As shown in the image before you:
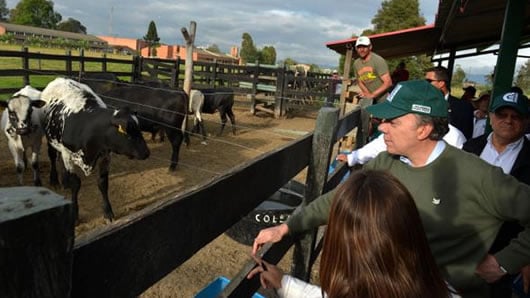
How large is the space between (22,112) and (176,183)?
8.07 ft

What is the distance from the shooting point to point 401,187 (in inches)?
46.9

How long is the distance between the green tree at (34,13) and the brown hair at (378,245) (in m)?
126

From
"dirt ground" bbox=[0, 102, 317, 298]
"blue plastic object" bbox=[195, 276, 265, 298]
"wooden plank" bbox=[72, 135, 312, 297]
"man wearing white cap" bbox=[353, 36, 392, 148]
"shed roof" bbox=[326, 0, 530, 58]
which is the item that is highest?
"shed roof" bbox=[326, 0, 530, 58]

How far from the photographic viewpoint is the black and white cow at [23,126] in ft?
18.6

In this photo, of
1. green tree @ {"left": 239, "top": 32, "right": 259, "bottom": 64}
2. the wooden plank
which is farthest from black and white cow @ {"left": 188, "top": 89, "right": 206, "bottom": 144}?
green tree @ {"left": 239, "top": 32, "right": 259, "bottom": 64}

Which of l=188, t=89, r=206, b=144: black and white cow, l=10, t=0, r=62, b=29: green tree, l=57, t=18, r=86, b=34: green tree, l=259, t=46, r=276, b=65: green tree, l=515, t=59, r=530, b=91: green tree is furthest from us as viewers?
l=57, t=18, r=86, b=34: green tree

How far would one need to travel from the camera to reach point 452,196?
5.51 feet

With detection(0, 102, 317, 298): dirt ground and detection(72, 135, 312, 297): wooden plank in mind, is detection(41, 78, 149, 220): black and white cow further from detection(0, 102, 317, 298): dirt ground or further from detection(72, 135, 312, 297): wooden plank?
detection(72, 135, 312, 297): wooden plank

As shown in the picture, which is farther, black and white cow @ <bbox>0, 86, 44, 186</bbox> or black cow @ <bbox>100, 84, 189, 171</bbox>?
black cow @ <bbox>100, 84, 189, 171</bbox>

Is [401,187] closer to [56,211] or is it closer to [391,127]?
[391,127]

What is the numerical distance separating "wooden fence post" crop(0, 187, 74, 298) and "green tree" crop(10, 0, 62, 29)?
125629 mm

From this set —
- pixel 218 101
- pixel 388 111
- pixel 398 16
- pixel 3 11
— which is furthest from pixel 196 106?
pixel 3 11

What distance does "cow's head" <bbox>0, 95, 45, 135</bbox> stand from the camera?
5635 millimetres

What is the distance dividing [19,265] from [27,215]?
8 centimetres
